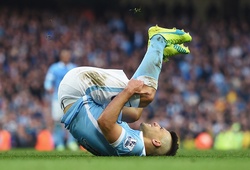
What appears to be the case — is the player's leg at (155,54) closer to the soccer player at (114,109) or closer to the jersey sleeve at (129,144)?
the soccer player at (114,109)

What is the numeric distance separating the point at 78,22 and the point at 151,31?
1529cm

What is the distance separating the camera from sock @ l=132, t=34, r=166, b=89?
8.40 metres

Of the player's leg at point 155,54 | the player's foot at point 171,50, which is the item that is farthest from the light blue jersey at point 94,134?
the player's foot at point 171,50

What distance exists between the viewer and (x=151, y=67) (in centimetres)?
845

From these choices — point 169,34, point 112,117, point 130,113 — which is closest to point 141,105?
point 130,113

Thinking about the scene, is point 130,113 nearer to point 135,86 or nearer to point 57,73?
point 135,86

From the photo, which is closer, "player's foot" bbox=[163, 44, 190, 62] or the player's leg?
the player's leg

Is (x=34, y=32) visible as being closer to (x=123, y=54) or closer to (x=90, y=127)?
(x=123, y=54)

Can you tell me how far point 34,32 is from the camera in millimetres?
22750

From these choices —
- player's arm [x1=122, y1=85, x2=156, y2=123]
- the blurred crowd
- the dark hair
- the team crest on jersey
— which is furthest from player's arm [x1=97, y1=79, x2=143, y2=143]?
the blurred crowd

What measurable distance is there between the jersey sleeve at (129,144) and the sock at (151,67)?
596 millimetres

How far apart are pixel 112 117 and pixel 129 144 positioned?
42 cm

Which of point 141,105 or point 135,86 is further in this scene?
point 141,105

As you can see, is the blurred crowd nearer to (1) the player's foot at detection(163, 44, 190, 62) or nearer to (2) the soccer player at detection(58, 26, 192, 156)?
(1) the player's foot at detection(163, 44, 190, 62)
